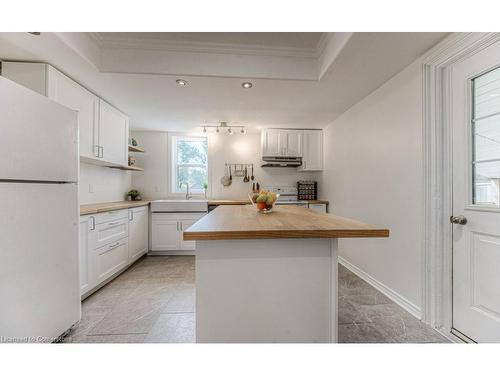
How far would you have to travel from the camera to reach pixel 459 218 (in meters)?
1.44

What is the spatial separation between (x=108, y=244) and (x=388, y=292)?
9.97ft

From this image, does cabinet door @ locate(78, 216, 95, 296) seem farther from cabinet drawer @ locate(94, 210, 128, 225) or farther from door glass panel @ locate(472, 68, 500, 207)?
door glass panel @ locate(472, 68, 500, 207)

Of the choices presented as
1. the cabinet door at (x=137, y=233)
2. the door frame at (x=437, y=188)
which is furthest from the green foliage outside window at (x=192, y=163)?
the door frame at (x=437, y=188)

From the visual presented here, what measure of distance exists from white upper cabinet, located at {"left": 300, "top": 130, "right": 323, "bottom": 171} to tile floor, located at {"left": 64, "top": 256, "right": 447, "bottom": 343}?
197 cm

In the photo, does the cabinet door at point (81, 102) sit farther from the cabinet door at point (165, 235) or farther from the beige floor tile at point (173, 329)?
the beige floor tile at point (173, 329)

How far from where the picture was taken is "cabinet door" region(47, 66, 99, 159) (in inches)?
73.1

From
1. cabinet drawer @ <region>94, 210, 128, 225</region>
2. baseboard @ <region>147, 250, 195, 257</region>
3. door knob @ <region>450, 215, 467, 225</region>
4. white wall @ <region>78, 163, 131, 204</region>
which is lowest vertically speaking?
baseboard @ <region>147, 250, 195, 257</region>

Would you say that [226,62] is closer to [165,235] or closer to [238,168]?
[238,168]

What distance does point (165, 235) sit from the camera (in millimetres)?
3426

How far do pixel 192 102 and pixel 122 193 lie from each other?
86.3 inches

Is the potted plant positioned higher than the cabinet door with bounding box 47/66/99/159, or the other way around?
the cabinet door with bounding box 47/66/99/159

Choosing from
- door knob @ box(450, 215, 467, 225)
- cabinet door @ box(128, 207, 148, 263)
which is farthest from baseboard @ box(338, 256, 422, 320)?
cabinet door @ box(128, 207, 148, 263)
